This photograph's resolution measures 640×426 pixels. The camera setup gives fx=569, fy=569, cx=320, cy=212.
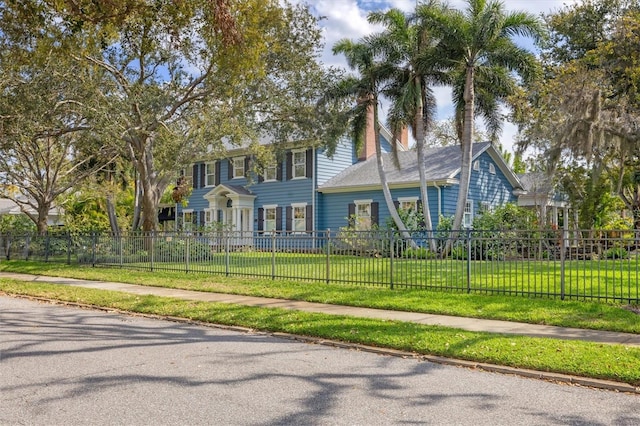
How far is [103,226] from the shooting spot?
28297 millimetres

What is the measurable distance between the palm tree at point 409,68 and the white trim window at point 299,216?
8.57 metres

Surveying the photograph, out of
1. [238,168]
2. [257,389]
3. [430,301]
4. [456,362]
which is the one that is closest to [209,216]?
[238,168]

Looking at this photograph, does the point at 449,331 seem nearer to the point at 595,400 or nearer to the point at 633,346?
the point at 633,346

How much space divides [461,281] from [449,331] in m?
4.29

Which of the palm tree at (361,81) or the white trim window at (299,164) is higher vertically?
the palm tree at (361,81)

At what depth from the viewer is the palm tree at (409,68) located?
22.6 meters

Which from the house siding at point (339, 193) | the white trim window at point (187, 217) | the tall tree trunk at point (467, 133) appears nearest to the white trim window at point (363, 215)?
the house siding at point (339, 193)

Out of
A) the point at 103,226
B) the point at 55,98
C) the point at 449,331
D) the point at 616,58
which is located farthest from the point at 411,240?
the point at 103,226

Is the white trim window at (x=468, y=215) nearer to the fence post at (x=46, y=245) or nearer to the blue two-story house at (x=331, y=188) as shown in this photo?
the blue two-story house at (x=331, y=188)

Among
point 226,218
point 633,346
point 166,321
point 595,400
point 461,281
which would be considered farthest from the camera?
point 226,218

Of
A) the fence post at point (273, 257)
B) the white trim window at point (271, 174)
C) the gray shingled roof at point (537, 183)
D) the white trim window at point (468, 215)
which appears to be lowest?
the fence post at point (273, 257)

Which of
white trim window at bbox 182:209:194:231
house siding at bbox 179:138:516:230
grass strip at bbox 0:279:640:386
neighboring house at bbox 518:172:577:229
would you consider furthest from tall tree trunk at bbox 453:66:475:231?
Result: white trim window at bbox 182:209:194:231

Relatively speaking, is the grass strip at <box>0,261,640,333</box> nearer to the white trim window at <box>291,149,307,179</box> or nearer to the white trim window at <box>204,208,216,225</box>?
the white trim window at <box>291,149,307,179</box>

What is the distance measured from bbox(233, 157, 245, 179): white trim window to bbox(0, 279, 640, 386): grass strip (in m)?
22.2
